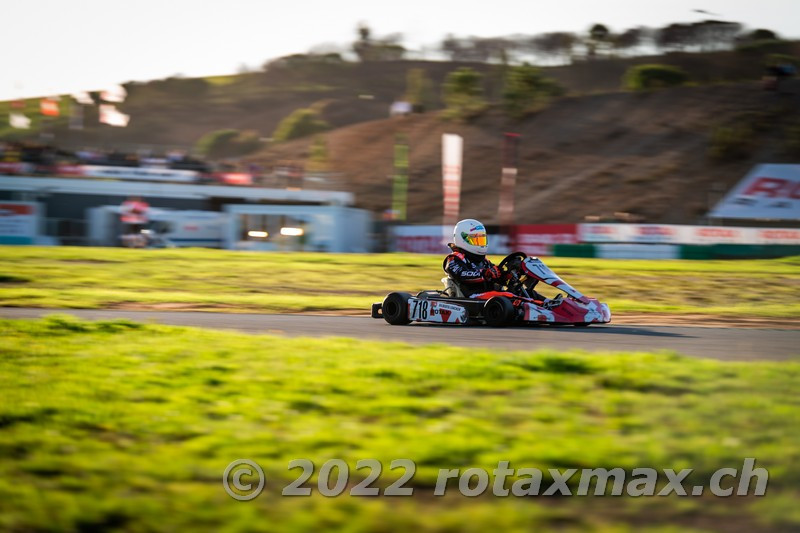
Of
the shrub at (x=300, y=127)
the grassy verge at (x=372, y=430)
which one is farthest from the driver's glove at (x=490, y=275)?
the shrub at (x=300, y=127)

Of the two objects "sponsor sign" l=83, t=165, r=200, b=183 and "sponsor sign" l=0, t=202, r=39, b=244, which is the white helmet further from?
"sponsor sign" l=83, t=165, r=200, b=183

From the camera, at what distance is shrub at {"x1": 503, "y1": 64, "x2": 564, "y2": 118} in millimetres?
75000

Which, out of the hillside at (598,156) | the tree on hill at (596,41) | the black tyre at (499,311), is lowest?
the black tyre at (499,311)

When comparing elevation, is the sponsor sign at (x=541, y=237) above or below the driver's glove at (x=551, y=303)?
above

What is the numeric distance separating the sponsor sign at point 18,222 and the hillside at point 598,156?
20.8 meters

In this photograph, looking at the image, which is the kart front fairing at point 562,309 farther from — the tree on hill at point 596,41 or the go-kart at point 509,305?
the tree on hill at point 596,41

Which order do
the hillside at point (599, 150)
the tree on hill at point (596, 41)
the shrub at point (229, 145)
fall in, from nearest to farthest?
the hillside at point (599, 150) → the shrub at point (229, 145) → the tree on hill at point (596, 41)

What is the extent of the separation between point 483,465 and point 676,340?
21.5 feet

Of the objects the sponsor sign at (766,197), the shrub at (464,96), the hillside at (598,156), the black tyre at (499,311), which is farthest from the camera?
the shrub at (464,96)

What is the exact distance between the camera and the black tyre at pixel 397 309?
13594mm

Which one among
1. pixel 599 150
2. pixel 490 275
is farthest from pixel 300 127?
pixel 490 275

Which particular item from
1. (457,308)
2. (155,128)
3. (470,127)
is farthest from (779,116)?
(155,128)

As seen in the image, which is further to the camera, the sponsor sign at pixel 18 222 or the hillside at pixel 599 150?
the hillside at pixel 599 150

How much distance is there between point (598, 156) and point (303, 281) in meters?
46.3
